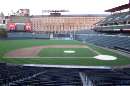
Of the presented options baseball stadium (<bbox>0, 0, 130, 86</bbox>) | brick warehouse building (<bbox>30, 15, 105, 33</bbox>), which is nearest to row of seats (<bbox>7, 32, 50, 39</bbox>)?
baseball stadium (<bbox>0, 0, 130, 86</bbox>)

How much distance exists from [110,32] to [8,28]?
30.8 meters

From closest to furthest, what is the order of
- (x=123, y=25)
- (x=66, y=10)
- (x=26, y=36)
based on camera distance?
(x=123, y=25), (x=26, y=36), (x=66, y=10)

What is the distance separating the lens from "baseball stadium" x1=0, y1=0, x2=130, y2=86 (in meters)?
13.7

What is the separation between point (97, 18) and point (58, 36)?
4201 centimetres

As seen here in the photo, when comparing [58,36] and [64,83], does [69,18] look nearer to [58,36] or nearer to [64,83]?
[58,36]

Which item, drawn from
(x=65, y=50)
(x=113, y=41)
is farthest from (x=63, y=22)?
(x=65, y=50)

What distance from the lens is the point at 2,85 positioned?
12.1 m

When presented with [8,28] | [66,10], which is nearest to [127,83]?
[8,28]

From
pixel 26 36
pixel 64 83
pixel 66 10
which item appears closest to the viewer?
pixel 64 83

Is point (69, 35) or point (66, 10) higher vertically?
point (66, 10)

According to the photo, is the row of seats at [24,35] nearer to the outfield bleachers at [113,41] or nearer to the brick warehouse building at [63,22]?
the outfield bleachers at [113,41]

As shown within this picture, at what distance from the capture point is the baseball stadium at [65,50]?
13672mm

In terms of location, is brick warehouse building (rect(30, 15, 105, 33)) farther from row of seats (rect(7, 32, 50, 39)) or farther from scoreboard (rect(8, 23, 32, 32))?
row of seats (rect(7, 32, 50, 39))

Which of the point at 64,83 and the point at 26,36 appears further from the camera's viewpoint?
the point at 26,36
